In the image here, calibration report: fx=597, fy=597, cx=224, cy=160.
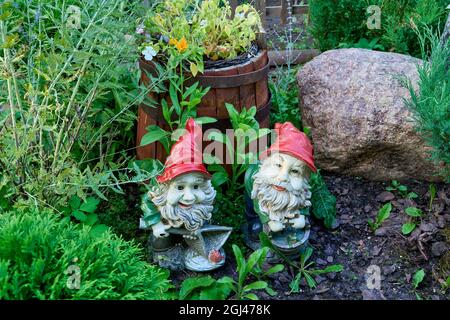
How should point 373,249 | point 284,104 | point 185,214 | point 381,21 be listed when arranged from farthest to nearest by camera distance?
point 381,21
point 284,104
point 373,249
point 185,214

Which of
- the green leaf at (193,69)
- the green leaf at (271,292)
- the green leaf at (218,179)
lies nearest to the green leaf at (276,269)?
the green leaf at (271,292)

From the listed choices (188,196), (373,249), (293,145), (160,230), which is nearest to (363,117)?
(373,249)

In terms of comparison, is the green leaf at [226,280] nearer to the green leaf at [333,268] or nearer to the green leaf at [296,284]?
the green leaf at [296,284]

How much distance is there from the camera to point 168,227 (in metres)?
3.10

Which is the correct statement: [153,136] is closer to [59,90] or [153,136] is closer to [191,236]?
[59,90]

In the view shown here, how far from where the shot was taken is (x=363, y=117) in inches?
151

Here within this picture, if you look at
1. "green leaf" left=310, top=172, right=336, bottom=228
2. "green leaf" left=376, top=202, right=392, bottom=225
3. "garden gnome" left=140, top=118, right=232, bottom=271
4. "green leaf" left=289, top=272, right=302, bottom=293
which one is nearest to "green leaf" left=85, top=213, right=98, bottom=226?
"garden gnome" left=140, top=118, right=232, bottom=271

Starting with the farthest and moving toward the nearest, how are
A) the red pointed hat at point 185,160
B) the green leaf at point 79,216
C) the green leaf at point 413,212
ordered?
the green leaf at point 413,212 < the green leaf at point 79,216 < the red pointed hat at point 185,160

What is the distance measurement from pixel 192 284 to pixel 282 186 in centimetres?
68

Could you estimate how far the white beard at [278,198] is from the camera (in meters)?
3.05

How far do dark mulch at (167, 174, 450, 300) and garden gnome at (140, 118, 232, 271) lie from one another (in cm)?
10

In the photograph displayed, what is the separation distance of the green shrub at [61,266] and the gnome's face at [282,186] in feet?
2.55

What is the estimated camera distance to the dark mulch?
3.18 metres
